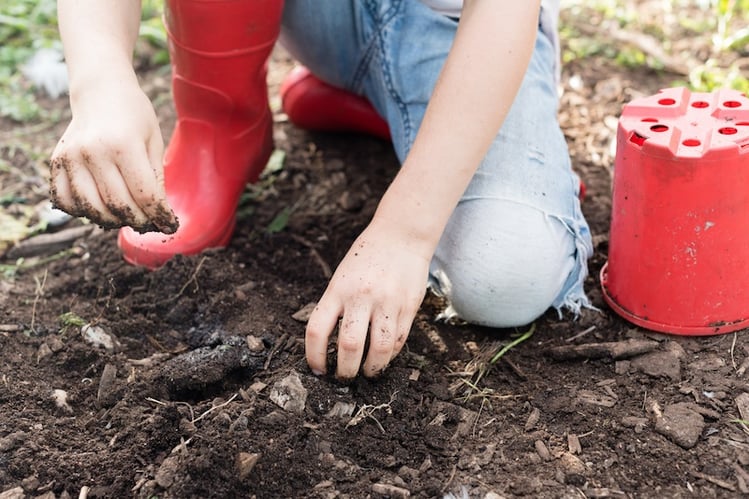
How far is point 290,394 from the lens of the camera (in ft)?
5.17

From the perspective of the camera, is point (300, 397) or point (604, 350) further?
point (604, 350)

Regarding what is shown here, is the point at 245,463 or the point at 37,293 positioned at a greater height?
the point at 245,463

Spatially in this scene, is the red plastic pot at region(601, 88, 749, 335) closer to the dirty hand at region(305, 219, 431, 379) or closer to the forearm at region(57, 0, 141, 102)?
the dirty hand at region(305, 219, 431, 379)

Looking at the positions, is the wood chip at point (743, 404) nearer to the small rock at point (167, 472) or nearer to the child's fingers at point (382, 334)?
the child's fingers at point (382, 334)

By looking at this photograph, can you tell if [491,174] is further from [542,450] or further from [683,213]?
[542,450]

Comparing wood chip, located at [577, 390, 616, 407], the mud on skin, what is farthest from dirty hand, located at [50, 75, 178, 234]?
wood chip, located at [577, 390, 616, 407]

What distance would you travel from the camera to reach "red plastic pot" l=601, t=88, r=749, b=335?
1.60 meters

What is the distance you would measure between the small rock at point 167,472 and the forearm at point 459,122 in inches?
22.2

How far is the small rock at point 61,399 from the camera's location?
162cm

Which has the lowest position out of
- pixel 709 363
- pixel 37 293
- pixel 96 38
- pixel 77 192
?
pixel 37 293

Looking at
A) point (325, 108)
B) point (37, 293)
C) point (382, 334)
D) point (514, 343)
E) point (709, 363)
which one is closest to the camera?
point (382, 334)

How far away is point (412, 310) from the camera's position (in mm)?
1549

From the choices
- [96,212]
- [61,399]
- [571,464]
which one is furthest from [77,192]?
[571,464]

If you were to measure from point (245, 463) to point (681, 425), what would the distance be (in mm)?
783
